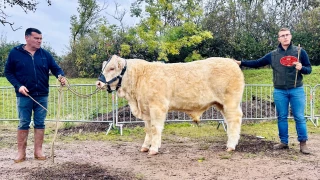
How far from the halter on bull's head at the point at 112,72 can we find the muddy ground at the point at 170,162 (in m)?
1.45

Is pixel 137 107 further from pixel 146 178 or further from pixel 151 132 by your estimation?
A: pixel 146 178

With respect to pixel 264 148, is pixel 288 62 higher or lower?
higher

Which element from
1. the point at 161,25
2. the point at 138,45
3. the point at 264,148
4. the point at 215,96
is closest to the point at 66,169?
the point at 215,96

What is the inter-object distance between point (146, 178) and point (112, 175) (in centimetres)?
54

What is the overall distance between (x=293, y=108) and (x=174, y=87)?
239cm

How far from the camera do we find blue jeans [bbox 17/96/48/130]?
6.27 meters

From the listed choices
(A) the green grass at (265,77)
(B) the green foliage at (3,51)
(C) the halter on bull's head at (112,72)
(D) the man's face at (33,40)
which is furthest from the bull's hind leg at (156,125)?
(B) the green foliage at (3,51)

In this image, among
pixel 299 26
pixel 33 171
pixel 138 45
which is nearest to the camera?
pixel 33 171

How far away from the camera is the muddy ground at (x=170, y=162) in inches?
210

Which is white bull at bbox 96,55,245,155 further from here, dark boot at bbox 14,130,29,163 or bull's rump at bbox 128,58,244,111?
dark boot at bbox 14,130,29,163

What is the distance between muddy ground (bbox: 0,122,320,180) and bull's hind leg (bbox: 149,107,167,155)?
0.19m

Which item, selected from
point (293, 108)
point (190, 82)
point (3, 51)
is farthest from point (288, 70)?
point (3, 51)

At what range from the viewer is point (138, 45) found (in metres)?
18.5

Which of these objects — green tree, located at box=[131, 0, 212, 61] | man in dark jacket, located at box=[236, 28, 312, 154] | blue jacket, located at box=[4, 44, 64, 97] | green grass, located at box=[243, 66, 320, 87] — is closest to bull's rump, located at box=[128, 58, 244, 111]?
man in dark jacket, located at box=[236, 28, 312, 154]
